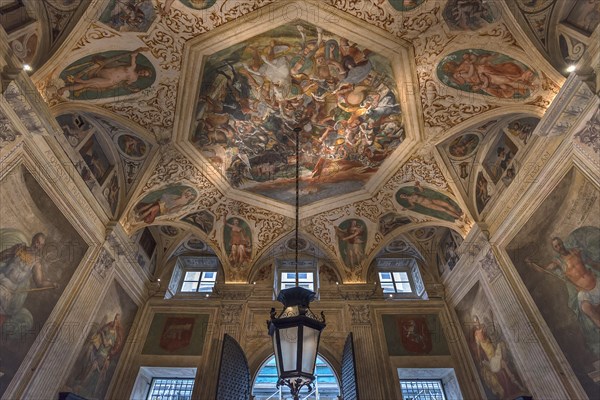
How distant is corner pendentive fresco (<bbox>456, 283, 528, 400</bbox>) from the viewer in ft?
24.3

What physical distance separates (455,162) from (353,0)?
474 cm

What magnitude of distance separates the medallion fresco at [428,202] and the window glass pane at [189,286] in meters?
7.13

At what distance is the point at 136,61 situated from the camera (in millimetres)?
6793

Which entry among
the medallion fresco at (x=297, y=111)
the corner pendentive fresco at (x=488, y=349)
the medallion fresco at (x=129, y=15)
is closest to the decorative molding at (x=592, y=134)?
the medallion fresco at (x=297, y=111)

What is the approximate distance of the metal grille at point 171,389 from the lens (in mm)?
9188

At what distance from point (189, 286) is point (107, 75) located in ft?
23.4

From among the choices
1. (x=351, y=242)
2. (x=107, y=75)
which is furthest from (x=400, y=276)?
(x=107, y=75)

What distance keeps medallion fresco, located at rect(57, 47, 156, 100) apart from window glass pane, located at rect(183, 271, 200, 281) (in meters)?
6.67

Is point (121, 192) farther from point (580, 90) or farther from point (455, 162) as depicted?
point (580, 90)

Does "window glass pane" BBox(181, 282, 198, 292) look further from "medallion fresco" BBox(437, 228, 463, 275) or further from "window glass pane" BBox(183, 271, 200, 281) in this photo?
"medallion fresco" BBox(437, 228, 463, 275)

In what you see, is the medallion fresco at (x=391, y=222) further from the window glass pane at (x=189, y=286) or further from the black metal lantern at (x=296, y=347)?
the black metal lantern at (x=296, y=347)

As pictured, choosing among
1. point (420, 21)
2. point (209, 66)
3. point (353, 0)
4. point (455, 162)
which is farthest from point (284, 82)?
point (455, 162)

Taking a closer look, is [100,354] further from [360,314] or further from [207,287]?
[360,314]

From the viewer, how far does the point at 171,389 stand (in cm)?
934
